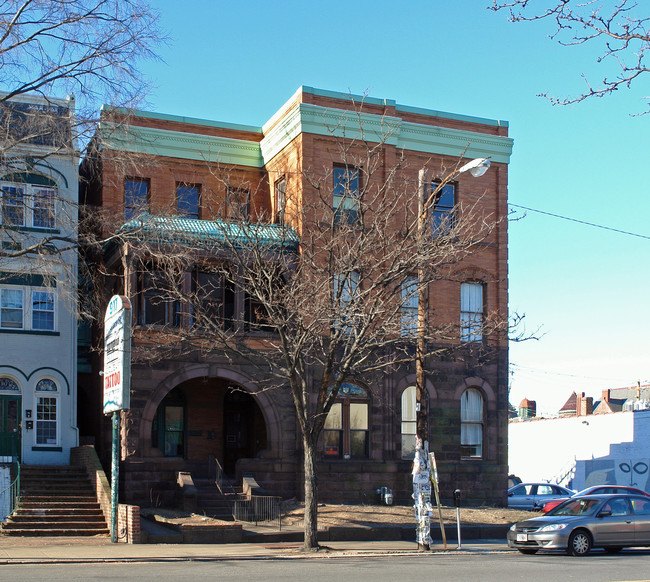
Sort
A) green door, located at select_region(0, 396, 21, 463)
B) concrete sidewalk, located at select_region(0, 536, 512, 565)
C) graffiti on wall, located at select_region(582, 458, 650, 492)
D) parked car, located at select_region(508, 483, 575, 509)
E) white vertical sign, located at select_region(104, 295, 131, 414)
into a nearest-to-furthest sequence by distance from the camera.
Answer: concrete sidewalk, located at select_region(0, 536, 512, 565), white vertical sign, located at select_region(104, 295, 131, 414), green door, located at select_region(0, 396, 21, 463), parked car, located at select_region(508, 483, 575, 509), graffiti on wall, located at select_region(582, 458, 650, 492)

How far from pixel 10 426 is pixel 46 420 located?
1.04 m

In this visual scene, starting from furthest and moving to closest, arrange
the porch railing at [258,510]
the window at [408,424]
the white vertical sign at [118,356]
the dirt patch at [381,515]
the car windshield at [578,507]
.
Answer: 1. the window at [408,424]
2. the porch railing at [258,510]
3. the dirt patch at [381,515]
4. the car windshield at [578,507]
5. the white vertical sign at [118,356]

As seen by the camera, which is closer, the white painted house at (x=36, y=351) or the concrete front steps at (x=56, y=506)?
the concrete front steps at (x=56, y=506)

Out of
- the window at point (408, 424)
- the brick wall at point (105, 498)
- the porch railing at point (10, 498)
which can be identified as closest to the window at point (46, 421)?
the brick wall at point (105, 498)

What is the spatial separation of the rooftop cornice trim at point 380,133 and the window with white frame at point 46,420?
1058cm

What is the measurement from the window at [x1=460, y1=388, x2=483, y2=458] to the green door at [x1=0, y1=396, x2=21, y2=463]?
544 inches

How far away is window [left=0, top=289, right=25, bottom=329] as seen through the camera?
27.4 meters

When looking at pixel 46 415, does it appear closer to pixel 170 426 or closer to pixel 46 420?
pixel 46 420

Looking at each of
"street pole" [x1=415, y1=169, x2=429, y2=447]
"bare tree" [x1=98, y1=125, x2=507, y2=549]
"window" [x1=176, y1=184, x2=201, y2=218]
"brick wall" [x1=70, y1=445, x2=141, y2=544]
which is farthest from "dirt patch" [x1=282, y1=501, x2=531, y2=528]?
"window" [x1=176, y1=184, x2=201, y2=218]

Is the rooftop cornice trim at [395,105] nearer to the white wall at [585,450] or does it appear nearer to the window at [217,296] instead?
the window at [217,296]

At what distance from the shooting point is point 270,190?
101 feet

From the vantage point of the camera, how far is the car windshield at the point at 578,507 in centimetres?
1981

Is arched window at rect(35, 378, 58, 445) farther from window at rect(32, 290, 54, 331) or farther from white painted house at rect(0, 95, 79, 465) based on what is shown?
window at rect(32, 290, 54, 331)

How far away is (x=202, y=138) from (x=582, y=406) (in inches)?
1349
